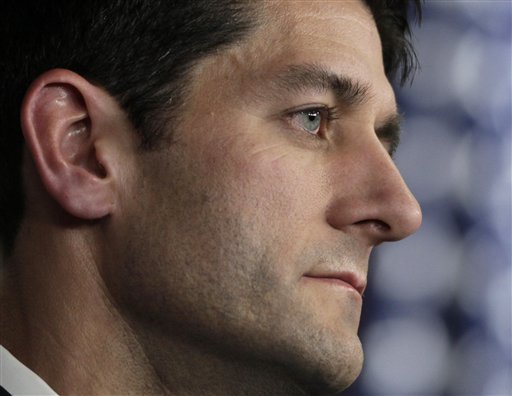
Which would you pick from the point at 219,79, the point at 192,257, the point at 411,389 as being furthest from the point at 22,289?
the point at 411,389

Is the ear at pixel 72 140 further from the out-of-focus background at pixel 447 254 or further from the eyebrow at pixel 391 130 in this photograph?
the out-of-focus background at pixel 447 254

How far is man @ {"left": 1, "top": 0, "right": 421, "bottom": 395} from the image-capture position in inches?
45.8

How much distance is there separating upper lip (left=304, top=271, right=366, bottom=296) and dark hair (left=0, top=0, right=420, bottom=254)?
266 millimetres

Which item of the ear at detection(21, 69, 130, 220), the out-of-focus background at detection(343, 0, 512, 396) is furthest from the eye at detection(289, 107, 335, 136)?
the out-of-focus background at detection(343, 0, 512, 396)

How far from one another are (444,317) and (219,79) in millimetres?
1094

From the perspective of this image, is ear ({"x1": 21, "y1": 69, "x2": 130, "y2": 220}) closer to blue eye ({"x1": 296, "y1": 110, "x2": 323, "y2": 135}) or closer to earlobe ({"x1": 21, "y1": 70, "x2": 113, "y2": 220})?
earlobe ({"x1": 21, "y1": 70, "x2": 113, "y2": 220})

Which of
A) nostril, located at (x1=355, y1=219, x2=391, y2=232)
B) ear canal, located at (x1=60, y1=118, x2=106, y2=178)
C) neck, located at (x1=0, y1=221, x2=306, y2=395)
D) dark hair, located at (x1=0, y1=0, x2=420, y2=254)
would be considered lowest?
neck, located at (x1=0, y1=221, x2=306, y2=395)

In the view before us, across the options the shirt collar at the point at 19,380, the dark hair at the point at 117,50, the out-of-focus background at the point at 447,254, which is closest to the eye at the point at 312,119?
the dark hair at the point at 117,50

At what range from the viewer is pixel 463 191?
2.12m

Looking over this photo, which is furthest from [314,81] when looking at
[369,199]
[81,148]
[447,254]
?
[447,254]

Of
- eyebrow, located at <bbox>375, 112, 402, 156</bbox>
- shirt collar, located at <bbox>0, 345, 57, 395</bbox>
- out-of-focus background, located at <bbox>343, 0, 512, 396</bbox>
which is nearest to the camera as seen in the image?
shirt collar, located at <bbox>0, 345, 57, 395</bbox>

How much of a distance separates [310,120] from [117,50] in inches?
10.5

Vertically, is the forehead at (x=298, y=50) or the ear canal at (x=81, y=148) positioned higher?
the forehead at (x=298, y=50)

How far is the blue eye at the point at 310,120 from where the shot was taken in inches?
48.2
